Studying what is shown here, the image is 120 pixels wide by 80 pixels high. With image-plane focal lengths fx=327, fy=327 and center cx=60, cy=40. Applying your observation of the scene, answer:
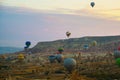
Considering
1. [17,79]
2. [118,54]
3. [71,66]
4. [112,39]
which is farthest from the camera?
[112,39]

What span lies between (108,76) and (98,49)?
3959 inches

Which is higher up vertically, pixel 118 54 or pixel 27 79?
pixel 118 54

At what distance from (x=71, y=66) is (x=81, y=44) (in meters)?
124

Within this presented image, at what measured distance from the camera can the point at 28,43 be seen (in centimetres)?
16162

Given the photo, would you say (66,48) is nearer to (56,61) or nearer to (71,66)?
(56,61)

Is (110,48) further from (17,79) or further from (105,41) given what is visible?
(17,79)

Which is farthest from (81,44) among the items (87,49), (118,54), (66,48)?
(118,54)

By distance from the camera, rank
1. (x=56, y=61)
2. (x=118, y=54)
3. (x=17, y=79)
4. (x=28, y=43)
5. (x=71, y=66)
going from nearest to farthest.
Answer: (x=17, y=79) → (x=71, y=66) → (x=118, y=54) → (x=56, y=61) → (x=28, y=43)

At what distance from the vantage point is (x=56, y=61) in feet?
397

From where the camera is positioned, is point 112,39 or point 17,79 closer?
point 17,79

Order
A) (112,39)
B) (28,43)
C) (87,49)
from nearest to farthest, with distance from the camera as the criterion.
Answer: (28,43) → (87,49) → (112,39)

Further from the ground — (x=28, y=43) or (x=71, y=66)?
(x=28, y=43)

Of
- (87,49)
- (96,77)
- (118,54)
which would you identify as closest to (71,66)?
(96,77)

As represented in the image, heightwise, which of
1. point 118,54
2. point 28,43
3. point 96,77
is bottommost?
point 96,77
